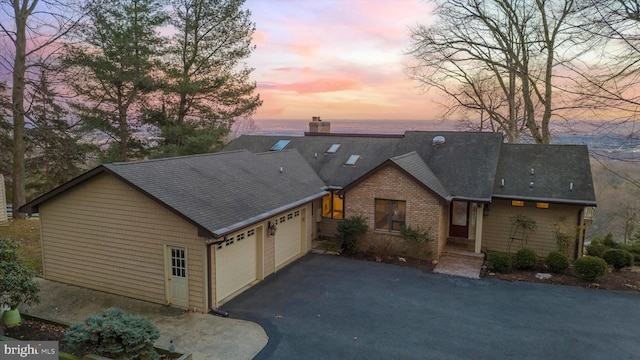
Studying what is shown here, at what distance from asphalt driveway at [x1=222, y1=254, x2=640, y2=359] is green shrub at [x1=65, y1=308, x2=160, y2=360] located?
2.24 m

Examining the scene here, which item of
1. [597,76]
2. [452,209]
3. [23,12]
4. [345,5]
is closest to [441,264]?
[452,209]

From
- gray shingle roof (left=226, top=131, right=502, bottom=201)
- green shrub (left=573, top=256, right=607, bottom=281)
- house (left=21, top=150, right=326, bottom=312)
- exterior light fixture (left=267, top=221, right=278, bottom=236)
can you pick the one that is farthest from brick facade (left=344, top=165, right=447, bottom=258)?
green shrub (left=573, top=256, right=607, bottom=281)

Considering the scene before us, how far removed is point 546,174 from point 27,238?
69.9 ft

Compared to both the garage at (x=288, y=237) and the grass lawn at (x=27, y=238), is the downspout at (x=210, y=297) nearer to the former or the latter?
the garage at (x=288, y=237)

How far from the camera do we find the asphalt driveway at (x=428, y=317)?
8.52 m

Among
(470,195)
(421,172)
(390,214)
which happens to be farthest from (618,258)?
(390,214)

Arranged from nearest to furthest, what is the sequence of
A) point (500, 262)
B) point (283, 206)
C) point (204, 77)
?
point (283, 206), point (500, 262), point (204, 77)

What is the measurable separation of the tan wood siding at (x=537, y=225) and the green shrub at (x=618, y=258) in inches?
44.1

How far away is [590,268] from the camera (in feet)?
41.7

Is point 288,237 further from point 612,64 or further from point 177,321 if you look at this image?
point 612,64

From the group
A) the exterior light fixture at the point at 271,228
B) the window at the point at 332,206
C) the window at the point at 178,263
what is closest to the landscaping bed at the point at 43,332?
the window at the point at 178,263

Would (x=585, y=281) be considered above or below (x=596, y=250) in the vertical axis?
below

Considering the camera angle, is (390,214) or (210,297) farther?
(390,214)

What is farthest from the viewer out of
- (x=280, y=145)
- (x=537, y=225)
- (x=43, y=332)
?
(x=280, y=145)
